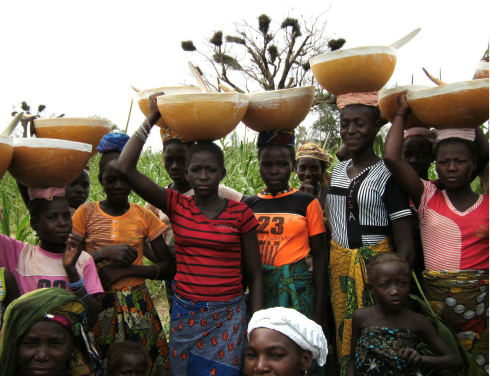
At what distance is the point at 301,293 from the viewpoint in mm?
2381

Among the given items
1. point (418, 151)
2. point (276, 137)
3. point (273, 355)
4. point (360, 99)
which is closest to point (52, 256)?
point (273, 355)

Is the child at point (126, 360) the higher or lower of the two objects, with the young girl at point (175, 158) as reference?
lower

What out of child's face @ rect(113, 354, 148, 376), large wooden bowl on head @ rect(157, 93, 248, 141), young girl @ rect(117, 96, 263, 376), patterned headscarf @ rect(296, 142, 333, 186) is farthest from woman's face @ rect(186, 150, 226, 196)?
patterned headscarf @ rect(296, 142, 333, 186)

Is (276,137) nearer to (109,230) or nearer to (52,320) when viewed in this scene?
(109,230)

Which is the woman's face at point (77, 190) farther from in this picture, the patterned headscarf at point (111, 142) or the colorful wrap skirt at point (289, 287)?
the colorful wrap skirt at point (289, 287)

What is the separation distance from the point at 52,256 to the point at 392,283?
1637 mm

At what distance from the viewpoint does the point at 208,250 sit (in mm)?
2168

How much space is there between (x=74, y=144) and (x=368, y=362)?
1728 mm

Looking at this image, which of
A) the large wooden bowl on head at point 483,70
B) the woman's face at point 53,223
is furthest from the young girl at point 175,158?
the large wooden bowl on head at point 483,70

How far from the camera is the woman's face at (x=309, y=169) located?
3475mm

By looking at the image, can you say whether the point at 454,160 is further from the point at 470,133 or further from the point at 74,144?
the point at 74,144

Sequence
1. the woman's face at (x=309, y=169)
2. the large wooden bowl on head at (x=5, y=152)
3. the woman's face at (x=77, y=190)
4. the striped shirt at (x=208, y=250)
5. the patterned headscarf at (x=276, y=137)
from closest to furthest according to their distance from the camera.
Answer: the large wooden bowl on head at (x=5, y=152) → the striped shirt at (x=208, y=250) → the patterned headscarf at (x=276, y=137) → the woman's face at (x=77, y=190) → the woman's face at (x=309, y=169)

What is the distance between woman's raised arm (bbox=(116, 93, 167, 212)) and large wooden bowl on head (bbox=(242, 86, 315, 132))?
51cm

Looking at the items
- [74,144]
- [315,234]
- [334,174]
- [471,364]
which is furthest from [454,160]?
[74,144]
